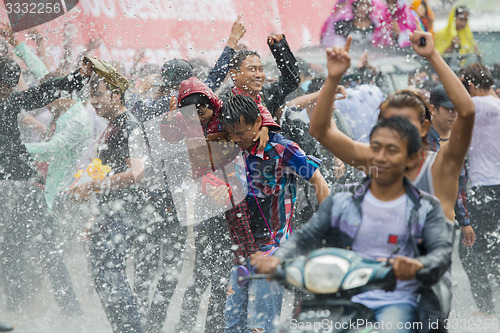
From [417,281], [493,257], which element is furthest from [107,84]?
[493,257]

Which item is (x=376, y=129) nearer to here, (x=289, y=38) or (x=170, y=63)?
(x=170, y=63)

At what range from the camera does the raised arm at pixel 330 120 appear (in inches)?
111

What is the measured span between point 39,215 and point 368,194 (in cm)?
357

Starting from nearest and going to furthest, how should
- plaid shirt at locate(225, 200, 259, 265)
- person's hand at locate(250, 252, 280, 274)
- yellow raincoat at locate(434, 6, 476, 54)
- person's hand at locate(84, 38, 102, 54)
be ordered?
1. person's hand at locate(250, 252, 280, 274)
2. plaid shirt at locate(225, 200, 259, 265)
3. person's hand at locate(84, 38, 102, 54)
4. yellow raincoat at locate(434, 6, 476, 54)

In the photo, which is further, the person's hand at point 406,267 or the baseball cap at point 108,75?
the baseball cap at point 108,75

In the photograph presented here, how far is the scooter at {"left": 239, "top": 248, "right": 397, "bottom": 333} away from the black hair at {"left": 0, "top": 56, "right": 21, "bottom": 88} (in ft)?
10.8

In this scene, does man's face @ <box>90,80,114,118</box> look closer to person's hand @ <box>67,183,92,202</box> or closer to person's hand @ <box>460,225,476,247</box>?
person's hand @ <box>67,183,92,202</box>

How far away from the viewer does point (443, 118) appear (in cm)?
478

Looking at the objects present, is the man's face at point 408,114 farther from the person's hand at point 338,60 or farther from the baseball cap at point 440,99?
the baseball cap at point 440,99

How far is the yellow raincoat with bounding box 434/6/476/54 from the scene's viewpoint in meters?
7.84

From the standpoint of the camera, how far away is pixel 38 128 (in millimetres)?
5652

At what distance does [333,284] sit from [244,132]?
147 centimetres

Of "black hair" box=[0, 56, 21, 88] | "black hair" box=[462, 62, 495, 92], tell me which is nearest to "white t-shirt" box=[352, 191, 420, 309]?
"black hair" box=[462, 62, 495, 92]

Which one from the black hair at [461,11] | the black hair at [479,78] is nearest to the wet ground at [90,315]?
the black hair at [479,78]
